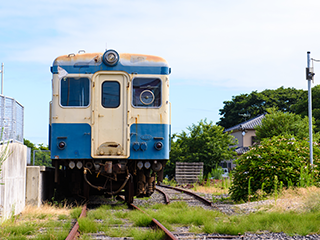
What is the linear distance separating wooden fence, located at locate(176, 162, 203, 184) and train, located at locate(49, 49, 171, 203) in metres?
11.1

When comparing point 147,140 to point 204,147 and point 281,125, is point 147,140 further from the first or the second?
point 281,125

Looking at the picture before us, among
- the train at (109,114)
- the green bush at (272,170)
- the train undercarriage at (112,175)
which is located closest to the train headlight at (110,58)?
the train at (109,114)

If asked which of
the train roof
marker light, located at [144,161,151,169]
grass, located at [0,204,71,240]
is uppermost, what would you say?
the train roof

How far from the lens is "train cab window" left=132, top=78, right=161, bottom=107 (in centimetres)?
1001

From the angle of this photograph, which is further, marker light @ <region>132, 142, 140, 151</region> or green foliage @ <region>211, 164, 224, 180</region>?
green foliage @ <region>211, 164, 224, 180</region>

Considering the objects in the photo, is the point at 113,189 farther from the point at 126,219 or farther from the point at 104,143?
the point at 126,219

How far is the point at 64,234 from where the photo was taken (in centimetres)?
578

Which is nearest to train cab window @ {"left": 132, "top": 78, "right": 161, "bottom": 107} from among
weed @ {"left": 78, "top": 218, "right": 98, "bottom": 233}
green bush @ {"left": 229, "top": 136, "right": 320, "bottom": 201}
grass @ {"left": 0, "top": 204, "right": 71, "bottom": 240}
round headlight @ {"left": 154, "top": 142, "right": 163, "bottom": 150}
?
round headlight @ {"left": 154, "top": 142, "right": 163, "bottom": 150}

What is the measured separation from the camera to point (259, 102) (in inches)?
2211

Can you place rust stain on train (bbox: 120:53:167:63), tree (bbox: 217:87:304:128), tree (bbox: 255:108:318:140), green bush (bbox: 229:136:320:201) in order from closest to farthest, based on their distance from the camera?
rust stain on train (bbox: 120:53:167:63)
green bush (bbox: 229:136:320:201)
tree (bbox: 255:108:318:140)
tree (bbox: 217:87:304:128)

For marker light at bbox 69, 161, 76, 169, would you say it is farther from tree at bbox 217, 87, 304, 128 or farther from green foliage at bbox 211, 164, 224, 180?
tree at bbox 217, 87, 304, 128

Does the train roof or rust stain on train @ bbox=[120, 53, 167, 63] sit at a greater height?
rust stain on train @ bbox=[120, 53, 167, 63]

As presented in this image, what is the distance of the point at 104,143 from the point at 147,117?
1161 mm

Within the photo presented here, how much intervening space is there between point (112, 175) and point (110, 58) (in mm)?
2774
